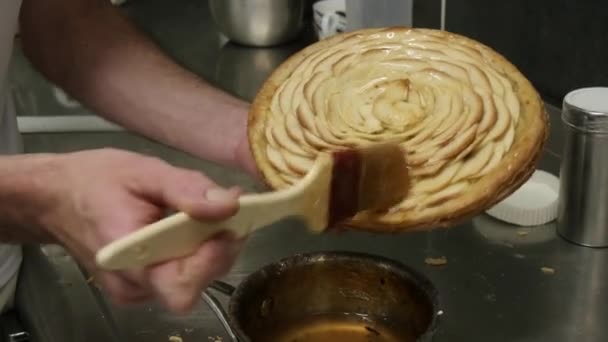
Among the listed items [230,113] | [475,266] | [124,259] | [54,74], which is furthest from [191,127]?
[124,259]

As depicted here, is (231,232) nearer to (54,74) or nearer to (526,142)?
(526,142)

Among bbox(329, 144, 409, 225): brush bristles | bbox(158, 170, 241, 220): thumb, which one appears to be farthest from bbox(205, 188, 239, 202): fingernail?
bbox(329, 144, 409, 225): brush bristles

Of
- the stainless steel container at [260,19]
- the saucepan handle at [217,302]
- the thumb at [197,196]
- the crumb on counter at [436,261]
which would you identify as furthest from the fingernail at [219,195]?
the stainless steel container at [260,19]

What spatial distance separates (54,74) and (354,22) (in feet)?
1.55

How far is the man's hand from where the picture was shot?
0.56m

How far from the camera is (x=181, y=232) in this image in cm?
55

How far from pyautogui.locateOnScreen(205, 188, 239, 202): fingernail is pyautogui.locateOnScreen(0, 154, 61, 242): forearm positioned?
0.47 ft

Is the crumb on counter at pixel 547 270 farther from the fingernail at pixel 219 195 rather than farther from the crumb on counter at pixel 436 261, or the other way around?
the fingernail at pixel 219 195

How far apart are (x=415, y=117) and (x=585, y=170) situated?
26 centimetres

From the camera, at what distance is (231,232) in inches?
22.7

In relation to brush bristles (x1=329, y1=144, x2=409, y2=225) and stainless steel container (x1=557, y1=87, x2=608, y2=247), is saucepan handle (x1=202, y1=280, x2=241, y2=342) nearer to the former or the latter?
brush bristles (x1=329, y1=144, x2=409, y2=225)

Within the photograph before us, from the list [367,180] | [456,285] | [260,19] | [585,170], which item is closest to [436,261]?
[456,285]

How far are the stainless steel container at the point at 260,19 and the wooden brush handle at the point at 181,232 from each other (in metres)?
0.90

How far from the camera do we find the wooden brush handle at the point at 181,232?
1.70 feet
